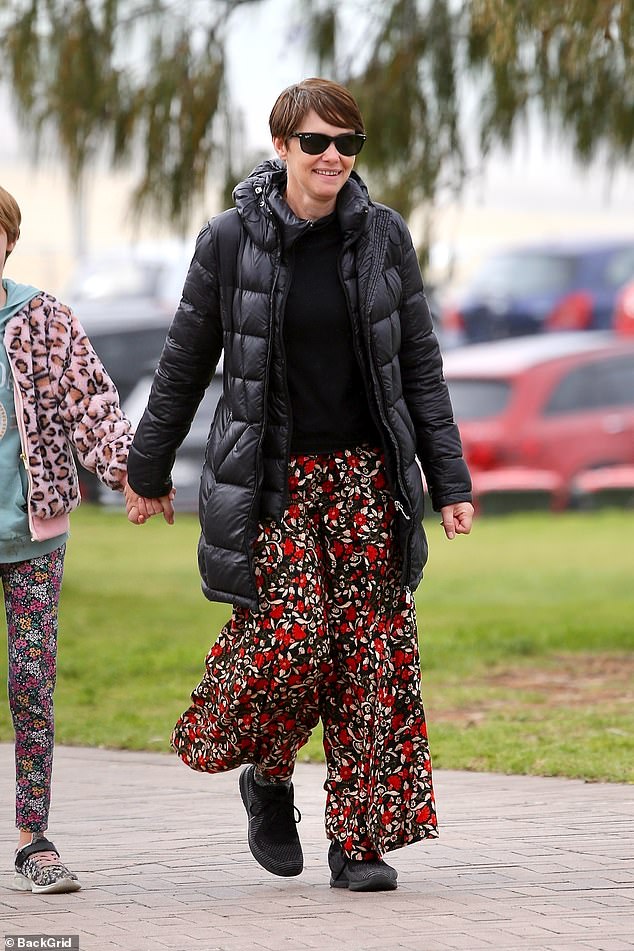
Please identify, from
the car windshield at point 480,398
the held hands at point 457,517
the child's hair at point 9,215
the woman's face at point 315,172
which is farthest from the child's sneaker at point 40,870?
the car windshield at point 480,398

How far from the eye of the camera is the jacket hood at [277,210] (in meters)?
4.47

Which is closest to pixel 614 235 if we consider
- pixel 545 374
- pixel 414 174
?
pixel 545 374

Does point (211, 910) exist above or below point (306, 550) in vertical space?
below

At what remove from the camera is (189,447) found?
59.6 ft

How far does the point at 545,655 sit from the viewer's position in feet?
32.4

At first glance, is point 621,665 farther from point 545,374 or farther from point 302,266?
point 545,374

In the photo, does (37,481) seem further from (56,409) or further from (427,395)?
(427,395)

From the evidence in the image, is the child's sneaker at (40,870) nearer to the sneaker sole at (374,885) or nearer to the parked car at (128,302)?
the sneaker sole at (374,885)

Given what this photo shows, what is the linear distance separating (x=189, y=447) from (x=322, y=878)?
13.5 meters

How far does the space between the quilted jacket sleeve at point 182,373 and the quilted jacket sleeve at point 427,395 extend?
0.48 m

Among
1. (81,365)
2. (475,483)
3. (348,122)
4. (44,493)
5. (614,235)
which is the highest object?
(348,122)

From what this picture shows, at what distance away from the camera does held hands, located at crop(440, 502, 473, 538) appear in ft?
15.4

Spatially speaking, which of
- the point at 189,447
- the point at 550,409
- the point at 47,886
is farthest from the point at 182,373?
the point at 550,409

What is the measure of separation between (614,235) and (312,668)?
1861 centimetres
